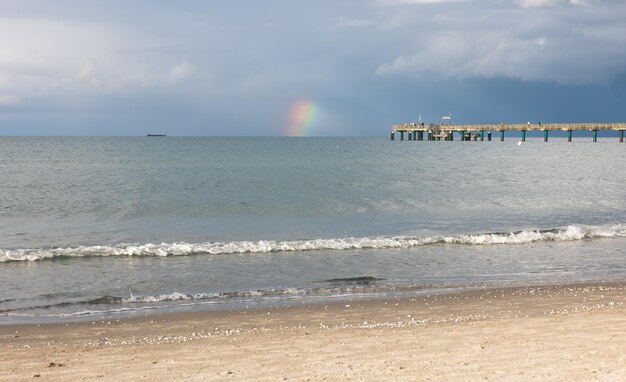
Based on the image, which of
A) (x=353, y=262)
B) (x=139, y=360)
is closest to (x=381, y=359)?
(x=139, y=360)

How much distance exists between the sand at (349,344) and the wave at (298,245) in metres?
7.63

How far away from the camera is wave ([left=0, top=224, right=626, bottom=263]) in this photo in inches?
741

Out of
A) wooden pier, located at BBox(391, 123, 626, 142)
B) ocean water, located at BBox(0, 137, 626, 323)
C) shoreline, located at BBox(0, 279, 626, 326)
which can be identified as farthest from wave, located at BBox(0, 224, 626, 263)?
wooden pier, located at BBox(391, 123, 626, 142)

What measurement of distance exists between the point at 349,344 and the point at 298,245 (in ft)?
37.4

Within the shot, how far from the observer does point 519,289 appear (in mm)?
13703

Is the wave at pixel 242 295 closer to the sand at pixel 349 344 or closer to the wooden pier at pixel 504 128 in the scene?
the sand at pixel 349 344

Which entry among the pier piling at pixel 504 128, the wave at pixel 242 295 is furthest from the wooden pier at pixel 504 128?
the wave at pixel 242 295

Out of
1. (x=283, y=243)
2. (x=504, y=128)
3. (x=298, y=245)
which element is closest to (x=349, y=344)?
(x=298, y=245)

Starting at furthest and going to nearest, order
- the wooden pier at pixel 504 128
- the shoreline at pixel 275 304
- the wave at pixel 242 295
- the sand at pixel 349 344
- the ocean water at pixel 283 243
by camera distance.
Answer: the wooden pier at pixel 504 128, the ocean water at pixel 283 243, the wave at pixel 242 295, the shoreline at pixel 275 304, the sand at pixel 349 344

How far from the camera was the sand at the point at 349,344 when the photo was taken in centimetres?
742

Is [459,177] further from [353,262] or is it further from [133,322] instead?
[133,322]

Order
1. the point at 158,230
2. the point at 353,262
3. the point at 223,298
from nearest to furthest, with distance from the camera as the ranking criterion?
1. the point at 223,298
2. the point at 353,262
3. the point at 158,230

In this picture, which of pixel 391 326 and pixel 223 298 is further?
pixel 223 298

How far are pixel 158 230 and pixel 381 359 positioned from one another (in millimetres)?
18660
